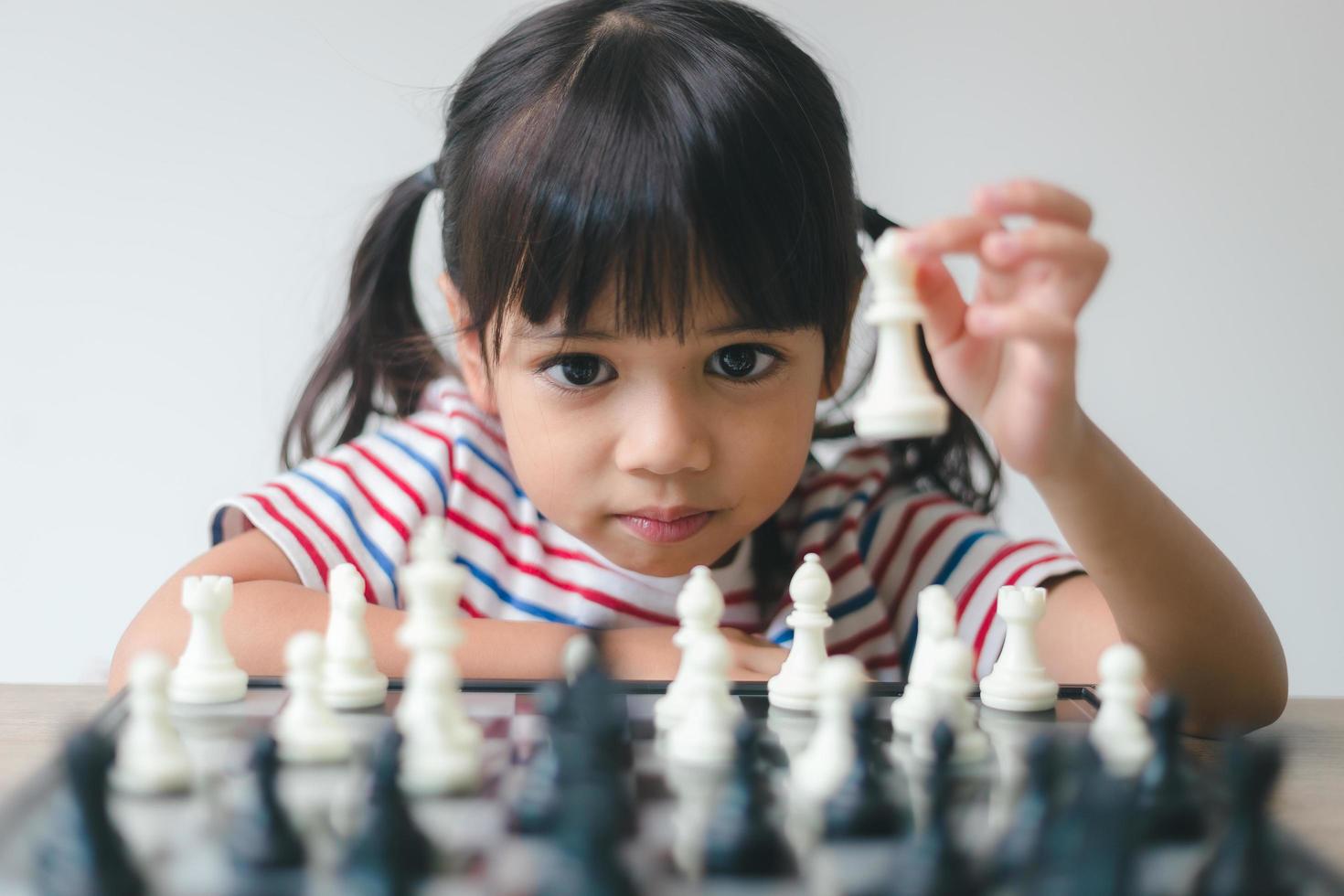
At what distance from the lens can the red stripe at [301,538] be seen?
141 centimetres

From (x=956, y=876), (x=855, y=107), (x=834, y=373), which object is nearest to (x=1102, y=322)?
(x=855, y=107)

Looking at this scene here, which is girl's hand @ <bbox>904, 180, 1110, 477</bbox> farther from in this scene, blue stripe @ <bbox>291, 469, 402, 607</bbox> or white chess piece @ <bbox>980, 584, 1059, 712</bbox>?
blue stripe @ <bbox>291, 469, 402, 607</bbox>

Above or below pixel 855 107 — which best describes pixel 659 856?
below

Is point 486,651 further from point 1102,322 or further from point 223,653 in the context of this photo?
point 1102,322

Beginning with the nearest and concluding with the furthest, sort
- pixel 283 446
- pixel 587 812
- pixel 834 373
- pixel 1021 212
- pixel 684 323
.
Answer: pixel 587 812, pixel 1021 212, pixel 684 323, pixel 834 373, pixel 283 446

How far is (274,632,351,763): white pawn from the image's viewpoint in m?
0.78

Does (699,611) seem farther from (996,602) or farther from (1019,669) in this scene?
(996,602)

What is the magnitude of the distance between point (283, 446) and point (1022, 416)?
111cm

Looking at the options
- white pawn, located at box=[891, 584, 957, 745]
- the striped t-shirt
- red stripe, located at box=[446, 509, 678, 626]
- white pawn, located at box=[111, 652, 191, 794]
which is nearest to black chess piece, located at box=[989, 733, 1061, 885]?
white pawn, located at box=[891, 584, 957, 745]

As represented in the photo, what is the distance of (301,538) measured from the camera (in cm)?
141

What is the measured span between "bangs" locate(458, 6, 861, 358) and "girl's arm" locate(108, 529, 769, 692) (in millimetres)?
287

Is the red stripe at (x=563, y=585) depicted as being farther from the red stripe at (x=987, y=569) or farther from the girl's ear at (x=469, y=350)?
the red stripe at (x=987, y=569)

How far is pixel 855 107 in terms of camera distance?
2406 mm

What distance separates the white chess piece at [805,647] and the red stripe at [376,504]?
62 cm
